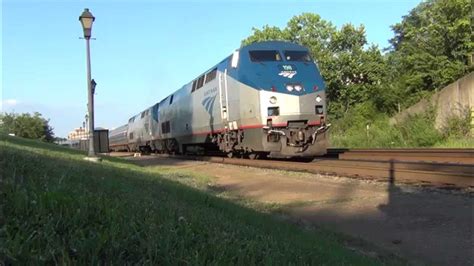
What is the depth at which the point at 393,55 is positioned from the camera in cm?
5928

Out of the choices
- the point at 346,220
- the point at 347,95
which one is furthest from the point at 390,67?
the point at 346,220

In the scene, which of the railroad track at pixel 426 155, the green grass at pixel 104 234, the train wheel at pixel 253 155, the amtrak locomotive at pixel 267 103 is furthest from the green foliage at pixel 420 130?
the green grass at pixel 104 234

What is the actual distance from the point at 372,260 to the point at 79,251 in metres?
3.74

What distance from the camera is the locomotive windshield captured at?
755 inches

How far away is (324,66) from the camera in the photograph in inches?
2265

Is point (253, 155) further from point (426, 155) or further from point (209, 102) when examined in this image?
point (426, 155)

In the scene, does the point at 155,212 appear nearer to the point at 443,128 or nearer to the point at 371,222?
the point at 371,222

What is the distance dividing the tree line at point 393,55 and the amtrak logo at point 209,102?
43.8 ft

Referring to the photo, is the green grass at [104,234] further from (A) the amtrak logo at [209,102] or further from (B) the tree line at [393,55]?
(B) the tree line at [393,55]

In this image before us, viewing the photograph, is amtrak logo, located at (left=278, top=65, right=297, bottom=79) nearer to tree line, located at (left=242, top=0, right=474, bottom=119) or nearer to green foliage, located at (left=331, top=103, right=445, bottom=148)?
A: green foliage, located at (left=331, top=103, right=445, bottom=148)

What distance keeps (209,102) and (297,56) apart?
5255 millimetres

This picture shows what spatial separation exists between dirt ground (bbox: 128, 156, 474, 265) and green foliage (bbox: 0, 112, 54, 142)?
7336 cm

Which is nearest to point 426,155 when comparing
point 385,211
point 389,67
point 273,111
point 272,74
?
point 273,111

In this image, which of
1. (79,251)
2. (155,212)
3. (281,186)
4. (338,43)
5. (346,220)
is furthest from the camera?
(338,43)
